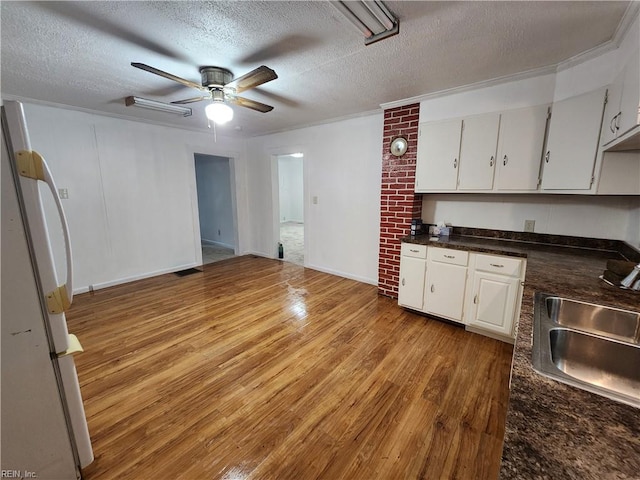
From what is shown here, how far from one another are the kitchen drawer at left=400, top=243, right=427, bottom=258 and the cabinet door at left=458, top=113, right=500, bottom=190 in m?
0.76

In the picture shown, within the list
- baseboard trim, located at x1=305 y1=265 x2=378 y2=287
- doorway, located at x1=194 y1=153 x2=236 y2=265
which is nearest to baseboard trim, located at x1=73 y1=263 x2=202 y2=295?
doorway, located at x1=194 y1=153 x2=236 y2=265

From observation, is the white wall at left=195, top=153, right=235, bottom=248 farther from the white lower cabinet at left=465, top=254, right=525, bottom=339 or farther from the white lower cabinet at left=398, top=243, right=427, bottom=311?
the white lower cabinet at left=465, top=254, right=525, bottom=339

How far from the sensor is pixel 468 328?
8.92ft

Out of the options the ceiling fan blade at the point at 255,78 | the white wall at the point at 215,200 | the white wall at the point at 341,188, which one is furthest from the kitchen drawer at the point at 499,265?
the white wall at the point at 215,200

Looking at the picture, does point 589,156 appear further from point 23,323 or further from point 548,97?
point 23,323

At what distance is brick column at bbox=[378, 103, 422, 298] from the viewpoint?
3137 mm

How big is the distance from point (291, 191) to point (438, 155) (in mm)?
7924

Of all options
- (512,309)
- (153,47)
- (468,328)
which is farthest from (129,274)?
(512,309)

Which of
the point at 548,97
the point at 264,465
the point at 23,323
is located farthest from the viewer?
the point at 548,97

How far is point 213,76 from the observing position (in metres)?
2.29

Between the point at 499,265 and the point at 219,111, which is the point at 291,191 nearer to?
the point at 219,111

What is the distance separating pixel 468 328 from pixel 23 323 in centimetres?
326

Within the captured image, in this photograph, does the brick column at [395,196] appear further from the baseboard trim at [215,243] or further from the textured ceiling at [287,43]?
the baseboard trim at [215,243]

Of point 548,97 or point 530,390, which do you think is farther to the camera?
point 548,97
